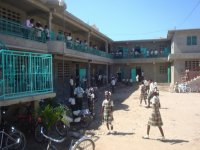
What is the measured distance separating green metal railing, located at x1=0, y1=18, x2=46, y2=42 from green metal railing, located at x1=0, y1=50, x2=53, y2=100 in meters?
2.96

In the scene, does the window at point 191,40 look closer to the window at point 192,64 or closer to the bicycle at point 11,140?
the window at point 192,64

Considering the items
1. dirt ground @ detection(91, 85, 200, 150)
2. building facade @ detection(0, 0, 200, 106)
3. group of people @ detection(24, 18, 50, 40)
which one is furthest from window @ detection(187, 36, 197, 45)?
group of people @ detection(24, 18, 50, 40)

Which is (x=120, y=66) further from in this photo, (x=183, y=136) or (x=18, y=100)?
(x=18, y=100)

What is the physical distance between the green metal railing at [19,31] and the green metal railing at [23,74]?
296 centimetres

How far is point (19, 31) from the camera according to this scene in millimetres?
12797

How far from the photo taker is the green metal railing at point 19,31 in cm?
1163

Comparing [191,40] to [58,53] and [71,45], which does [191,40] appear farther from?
[58,53]

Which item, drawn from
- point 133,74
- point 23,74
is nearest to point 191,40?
point 133,74

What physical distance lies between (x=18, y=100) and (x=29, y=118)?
1.59 meters

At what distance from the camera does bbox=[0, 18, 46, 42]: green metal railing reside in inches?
458

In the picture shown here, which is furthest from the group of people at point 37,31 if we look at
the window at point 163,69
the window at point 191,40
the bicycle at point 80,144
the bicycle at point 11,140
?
the window at point 163,69

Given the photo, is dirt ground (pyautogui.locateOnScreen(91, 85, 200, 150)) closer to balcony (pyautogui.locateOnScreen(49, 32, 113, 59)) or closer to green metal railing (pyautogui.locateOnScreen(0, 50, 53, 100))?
green metal railing (pyautogui.locateOnScreen(0, 50, 53, 100))

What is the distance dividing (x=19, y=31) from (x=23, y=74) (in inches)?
190

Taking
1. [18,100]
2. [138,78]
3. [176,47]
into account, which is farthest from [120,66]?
[18,100]
